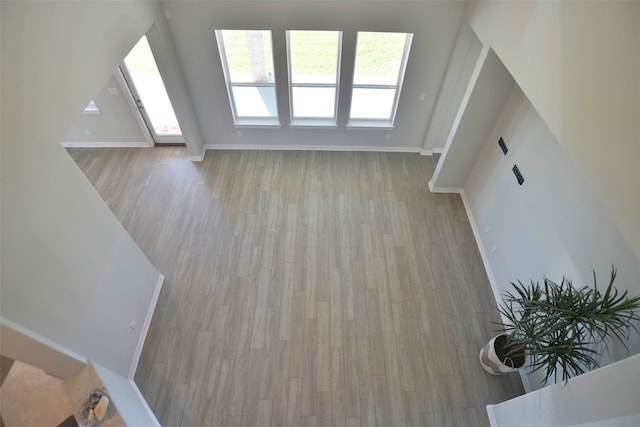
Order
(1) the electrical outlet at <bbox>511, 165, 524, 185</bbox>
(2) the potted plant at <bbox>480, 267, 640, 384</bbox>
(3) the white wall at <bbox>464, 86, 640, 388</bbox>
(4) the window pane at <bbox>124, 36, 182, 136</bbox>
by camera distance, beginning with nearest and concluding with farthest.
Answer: (2) the potted plant at <bbox>480, 267, 640, 384</bbox>, (3) the white wall at <bbox>464, 86, 640, 388</bbox>, (1) the electrical outlet at <bbox>511, 165, 524, 185</bbox>, (4) the window pane at <bbox>124, 36, 182, 136</bbox>

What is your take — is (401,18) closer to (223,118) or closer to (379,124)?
(379,124)

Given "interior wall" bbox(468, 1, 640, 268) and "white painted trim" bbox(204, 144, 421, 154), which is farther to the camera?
"white painted trim" bbox(204, 144, 421, 154)

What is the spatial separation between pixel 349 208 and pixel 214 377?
3.09 m

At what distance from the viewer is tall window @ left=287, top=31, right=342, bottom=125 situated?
5.26 m

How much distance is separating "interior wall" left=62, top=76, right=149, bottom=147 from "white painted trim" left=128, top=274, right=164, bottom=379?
316 cm

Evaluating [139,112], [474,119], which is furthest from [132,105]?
[474,119]

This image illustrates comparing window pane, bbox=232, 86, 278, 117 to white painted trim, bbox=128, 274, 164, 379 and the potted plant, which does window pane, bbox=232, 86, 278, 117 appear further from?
the potted plant

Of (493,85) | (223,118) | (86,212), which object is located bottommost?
(86,212)

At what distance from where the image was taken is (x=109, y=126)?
6.38 m

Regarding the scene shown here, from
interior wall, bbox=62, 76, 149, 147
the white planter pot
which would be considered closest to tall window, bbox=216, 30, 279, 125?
interior wall, bbox=62, 76, 149, 147

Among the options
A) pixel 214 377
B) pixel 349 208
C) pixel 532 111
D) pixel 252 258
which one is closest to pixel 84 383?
pixel 214 377

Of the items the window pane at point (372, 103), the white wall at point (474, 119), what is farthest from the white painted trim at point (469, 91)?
the window pane at point (372, 103)

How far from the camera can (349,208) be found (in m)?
5.71

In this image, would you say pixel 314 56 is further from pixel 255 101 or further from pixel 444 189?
pixel 444 189
